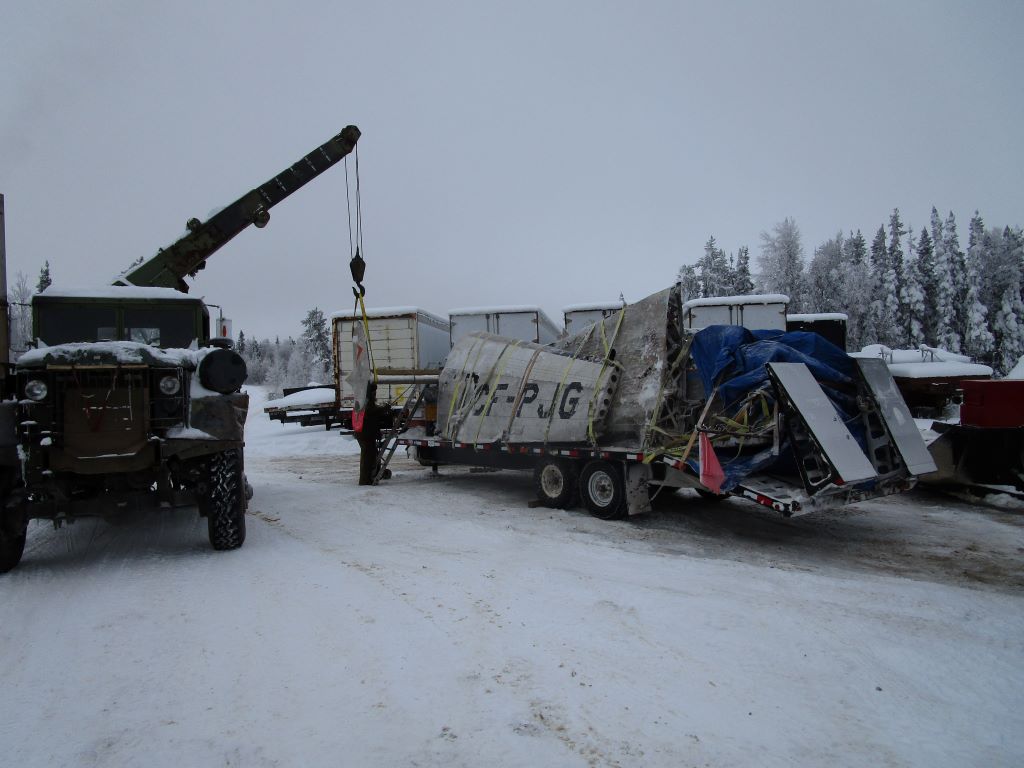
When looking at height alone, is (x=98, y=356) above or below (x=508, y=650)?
above

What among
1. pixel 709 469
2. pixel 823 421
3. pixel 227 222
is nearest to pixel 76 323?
pixel 227 222

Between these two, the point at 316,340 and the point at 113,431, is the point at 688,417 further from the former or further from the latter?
the point at 316,340

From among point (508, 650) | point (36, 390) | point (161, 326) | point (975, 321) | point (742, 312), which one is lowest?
point (508, 650)

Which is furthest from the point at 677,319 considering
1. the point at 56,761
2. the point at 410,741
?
the point at 56,761

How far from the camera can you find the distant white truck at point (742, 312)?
15188mm

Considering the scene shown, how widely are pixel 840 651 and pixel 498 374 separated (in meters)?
6.58

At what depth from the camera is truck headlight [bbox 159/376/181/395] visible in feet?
18.6

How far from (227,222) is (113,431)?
229 inches

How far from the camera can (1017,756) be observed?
288 cm

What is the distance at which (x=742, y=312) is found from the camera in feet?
50.2

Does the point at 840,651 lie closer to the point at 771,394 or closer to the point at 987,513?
the point at 771,394

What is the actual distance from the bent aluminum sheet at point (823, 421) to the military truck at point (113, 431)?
584 centimetres

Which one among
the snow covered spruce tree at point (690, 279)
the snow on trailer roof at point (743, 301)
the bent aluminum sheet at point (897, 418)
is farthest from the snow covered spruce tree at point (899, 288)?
the bent aluminum sheet at point (897, 418)

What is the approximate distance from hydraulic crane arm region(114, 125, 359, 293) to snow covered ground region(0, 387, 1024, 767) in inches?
176
